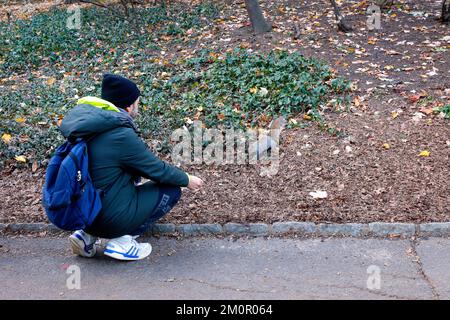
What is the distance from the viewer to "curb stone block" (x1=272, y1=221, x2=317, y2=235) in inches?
186

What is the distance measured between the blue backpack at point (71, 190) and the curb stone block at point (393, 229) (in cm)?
238

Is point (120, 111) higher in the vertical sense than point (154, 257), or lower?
higher

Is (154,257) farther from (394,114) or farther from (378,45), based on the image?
(378,45)

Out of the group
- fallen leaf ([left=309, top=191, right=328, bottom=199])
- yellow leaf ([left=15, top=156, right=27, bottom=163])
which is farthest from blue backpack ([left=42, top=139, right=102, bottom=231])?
yellow leaf ([left=15, top=156, right=27, bottom=163])

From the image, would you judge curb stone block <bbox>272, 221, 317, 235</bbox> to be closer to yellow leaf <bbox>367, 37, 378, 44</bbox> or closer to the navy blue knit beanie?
the navy blue knit beanie

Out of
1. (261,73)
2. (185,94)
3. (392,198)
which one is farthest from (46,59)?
(392,198)

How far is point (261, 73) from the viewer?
24.9 feet

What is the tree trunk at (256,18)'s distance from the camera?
31.1ft

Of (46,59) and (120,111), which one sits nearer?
(120,111)

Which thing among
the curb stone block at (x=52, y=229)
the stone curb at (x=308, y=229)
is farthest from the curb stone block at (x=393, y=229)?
the curb stone block at (x=52, y=229)

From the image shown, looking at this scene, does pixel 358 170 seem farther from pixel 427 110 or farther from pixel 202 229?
pixel 202 229

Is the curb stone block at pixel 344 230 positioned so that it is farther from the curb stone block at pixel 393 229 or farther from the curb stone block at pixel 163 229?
the curb stone block at pixel 163 229

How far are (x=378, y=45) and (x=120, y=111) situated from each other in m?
5.95

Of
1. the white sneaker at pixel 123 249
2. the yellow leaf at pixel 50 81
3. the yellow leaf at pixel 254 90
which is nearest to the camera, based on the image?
the white sneaker at pixel 123 249
